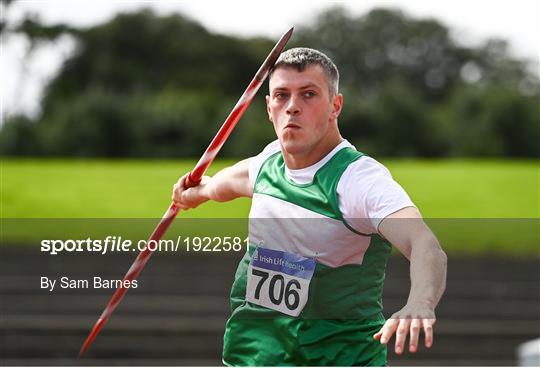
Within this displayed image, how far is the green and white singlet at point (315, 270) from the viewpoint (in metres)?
2.06

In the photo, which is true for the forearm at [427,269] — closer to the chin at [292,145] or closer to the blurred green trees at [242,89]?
the chin at [292,145]

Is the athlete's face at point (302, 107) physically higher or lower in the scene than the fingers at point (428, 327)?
higher

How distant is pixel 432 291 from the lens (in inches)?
72.2

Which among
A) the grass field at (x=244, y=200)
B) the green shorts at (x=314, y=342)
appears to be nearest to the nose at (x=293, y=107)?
the green shorts at (x=314, y=342)

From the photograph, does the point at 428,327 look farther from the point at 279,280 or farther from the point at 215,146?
the point at 215,146

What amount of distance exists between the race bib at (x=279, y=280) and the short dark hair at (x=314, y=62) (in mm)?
378

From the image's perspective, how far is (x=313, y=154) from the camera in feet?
7.02

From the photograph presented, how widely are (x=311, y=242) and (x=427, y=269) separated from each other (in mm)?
321

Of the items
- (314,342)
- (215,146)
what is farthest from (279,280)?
(215,146)

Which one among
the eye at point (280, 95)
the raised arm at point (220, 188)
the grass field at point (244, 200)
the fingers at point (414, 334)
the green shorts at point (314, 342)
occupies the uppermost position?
the grass field at point (244, 200)

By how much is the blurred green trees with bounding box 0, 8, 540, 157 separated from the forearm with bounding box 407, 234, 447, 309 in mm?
10066

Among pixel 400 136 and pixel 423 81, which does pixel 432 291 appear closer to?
pixel 400 136

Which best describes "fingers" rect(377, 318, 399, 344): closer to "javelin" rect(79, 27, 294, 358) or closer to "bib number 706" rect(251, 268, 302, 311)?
"bib number 706" rect(251, 268, 302, 311)

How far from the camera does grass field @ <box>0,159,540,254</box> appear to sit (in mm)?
11109
